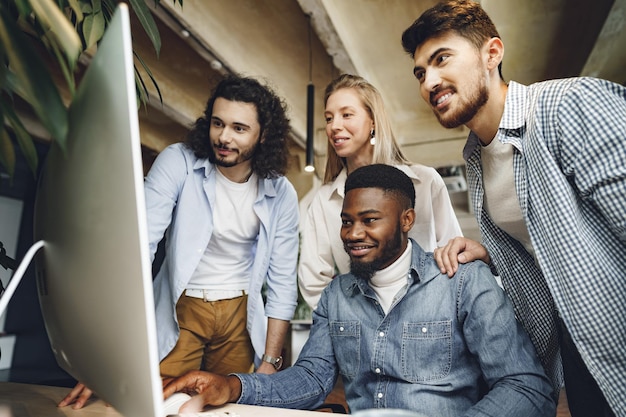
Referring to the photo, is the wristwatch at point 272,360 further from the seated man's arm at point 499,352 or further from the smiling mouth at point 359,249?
the seated man's arm at point 499,352

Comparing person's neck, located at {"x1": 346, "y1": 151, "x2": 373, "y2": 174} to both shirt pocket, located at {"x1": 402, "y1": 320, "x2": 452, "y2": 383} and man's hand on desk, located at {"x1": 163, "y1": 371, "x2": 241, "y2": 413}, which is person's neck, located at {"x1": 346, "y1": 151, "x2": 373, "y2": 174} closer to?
shirt pocket, located at {"x1": 402, "y1": 320, "x2": 452, "y2": 383}

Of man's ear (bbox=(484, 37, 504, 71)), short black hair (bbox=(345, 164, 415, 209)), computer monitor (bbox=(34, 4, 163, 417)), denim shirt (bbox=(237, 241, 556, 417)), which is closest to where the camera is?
computer monitor (bbox=(34, 4, 163, 417))

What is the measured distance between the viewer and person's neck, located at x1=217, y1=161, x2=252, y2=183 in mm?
1795

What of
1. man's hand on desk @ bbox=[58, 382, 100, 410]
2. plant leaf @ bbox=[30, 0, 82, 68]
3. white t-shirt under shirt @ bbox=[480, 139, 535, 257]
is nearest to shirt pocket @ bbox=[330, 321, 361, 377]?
white t-shirt under shirt @ bbox=[480, 139, 535, 257]

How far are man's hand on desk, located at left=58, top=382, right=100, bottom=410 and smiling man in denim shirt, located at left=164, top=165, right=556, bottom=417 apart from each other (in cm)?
17

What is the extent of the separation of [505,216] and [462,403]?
536 mm

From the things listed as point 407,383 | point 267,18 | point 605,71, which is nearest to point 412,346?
point 407,383

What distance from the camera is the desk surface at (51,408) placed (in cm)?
77

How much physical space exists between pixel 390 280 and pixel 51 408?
92cm

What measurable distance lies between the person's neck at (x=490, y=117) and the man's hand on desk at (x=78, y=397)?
3.99 ft

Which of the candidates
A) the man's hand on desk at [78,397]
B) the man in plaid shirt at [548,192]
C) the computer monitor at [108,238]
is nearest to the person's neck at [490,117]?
the man in plaid shirt at [548,192]

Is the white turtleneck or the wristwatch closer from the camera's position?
the white turtleneck

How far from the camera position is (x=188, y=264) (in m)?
1.57

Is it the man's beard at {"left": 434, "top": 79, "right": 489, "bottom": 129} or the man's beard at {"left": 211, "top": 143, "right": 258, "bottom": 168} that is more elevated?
the man's beard at {"left": 434, "top": 79, "right": 489, "bottom": 129}
